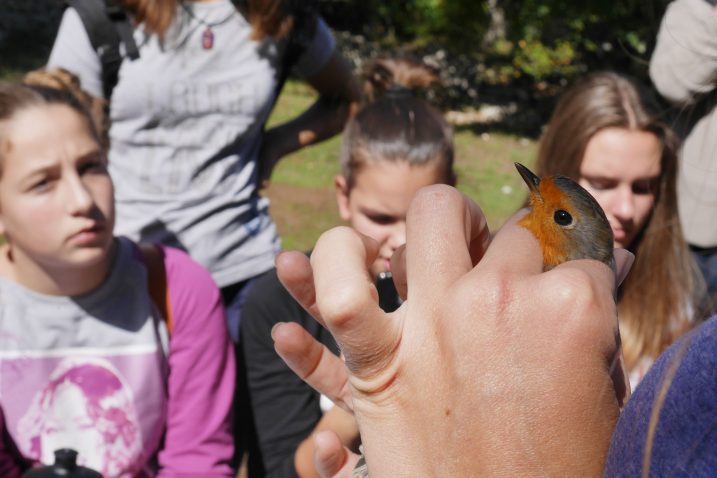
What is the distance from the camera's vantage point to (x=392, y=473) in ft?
3.21

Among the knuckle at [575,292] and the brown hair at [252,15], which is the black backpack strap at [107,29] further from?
the knuckle at [575,292]

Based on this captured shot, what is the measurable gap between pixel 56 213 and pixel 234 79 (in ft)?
2.73

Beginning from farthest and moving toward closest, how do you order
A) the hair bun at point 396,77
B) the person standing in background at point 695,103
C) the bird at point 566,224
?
the hair bun at point 396,77 < the person standing in background at point 695,103 < the bird at point 566,224

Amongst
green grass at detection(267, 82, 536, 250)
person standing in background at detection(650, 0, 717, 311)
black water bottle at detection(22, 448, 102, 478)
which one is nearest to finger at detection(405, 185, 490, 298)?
person standing in background at detection(650, 0, 717, 311)

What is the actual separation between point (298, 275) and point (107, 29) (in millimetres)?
1819

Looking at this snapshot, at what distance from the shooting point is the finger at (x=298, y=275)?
1217 mm

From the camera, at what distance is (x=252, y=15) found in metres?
2.86

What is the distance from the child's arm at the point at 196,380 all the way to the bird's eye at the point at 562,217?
1.61 meters

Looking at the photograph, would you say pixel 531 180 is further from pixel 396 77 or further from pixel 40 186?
pixel 396 77

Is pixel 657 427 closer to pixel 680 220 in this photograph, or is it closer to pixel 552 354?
pixel 552 354

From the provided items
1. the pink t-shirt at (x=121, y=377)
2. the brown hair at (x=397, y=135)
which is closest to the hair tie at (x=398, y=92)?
the brown hair at (x=397, y=135)

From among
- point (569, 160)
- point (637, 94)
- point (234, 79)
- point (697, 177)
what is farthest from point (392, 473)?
point (637, 94)

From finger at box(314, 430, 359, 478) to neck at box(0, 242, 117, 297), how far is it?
1.29 meters

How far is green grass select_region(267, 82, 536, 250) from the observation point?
24.6 feet
